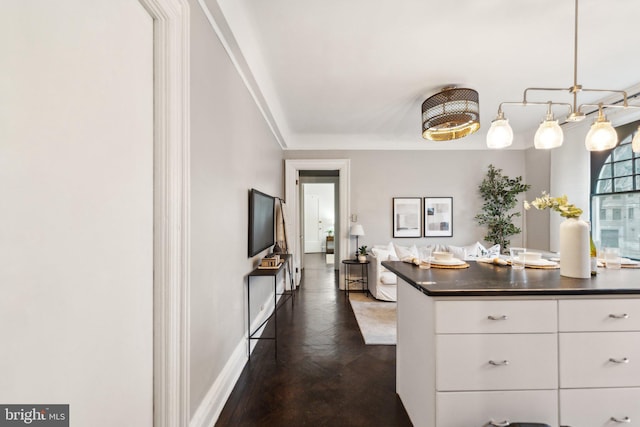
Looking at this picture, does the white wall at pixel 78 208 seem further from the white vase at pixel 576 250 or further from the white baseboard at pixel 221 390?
the white vase at pixel 576 250

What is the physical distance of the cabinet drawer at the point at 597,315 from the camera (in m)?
1.27

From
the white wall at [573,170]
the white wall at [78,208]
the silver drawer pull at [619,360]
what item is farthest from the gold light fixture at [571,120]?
the white wall at [573,170]

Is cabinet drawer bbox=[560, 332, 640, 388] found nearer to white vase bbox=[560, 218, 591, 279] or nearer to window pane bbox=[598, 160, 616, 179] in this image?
white vase bbox=[560, 218, 591, 279]

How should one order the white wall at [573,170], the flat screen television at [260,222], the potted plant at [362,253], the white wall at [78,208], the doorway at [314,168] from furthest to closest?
1. the doorway at [314,168]
2. the potted plant at [362,253]
3. the white wall at [573,170]
4. the flat screen television at [260,222]
5. the white wall at [78,208]

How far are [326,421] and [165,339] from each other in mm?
1190

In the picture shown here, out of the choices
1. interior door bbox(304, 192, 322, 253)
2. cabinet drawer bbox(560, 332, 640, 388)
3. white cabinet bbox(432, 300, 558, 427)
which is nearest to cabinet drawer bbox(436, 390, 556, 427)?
white cabinet bbox(432, 300, 558, 427)

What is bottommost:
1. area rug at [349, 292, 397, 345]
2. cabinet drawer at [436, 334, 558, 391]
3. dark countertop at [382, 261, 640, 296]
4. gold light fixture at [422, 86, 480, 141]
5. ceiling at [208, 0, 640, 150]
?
area rug at [349, 292, 397, 345]

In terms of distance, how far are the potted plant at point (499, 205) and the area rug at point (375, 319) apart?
250cm

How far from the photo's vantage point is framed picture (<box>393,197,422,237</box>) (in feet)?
15.7

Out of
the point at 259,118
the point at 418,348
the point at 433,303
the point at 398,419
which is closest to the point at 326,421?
the point at 398,419

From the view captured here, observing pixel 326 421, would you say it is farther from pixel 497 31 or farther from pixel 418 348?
pixel 497 31

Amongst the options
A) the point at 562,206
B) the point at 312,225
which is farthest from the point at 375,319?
the point at 312,225

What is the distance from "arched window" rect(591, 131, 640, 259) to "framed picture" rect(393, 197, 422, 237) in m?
2.34

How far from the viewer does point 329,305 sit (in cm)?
379
